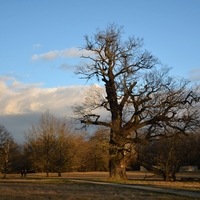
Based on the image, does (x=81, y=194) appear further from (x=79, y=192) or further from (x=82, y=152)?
(x=82, y=152)

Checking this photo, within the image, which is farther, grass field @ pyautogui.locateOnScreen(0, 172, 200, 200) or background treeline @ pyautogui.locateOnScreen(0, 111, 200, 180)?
background treeline @ pyautogui.locateOnScreen(0, 111, 200, 180)

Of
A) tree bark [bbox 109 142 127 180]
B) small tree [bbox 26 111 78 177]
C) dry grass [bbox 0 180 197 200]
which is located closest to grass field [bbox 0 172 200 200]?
dry grass [bbox 0 180 197 200]

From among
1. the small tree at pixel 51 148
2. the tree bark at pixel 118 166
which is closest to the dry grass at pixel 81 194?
the tree bark at pixel 118 166

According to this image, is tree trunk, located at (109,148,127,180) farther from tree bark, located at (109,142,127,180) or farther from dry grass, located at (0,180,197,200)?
dry grass, located at (0,180,197,200)

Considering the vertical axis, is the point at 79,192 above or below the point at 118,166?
below

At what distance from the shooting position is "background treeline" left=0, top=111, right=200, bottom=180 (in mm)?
32344

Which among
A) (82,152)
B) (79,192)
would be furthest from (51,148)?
(79,192)

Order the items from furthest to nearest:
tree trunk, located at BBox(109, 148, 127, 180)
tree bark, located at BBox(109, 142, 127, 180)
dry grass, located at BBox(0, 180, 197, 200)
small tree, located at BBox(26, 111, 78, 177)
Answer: small tree, located at BBox(26, 111, 78, 177) → tree trunk, located at BBox(109, 148, 127, 180) → tree bark, located at BBox(109, 142, 127, 180) → dry grass, located at BBox(0, 180, 197, 200)

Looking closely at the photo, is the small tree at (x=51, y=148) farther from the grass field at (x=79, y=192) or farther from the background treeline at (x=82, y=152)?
the grass field at (x=79, y=192)

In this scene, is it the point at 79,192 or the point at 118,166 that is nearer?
the point at 79,192

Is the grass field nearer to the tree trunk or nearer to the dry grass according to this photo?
the dry grass

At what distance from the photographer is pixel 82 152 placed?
7269cm

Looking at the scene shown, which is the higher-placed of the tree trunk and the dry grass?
the tree trunk

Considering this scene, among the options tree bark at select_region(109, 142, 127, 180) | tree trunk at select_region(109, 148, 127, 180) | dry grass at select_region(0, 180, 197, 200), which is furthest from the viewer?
tree trunk at select_region(109, 148, 127, 180)
